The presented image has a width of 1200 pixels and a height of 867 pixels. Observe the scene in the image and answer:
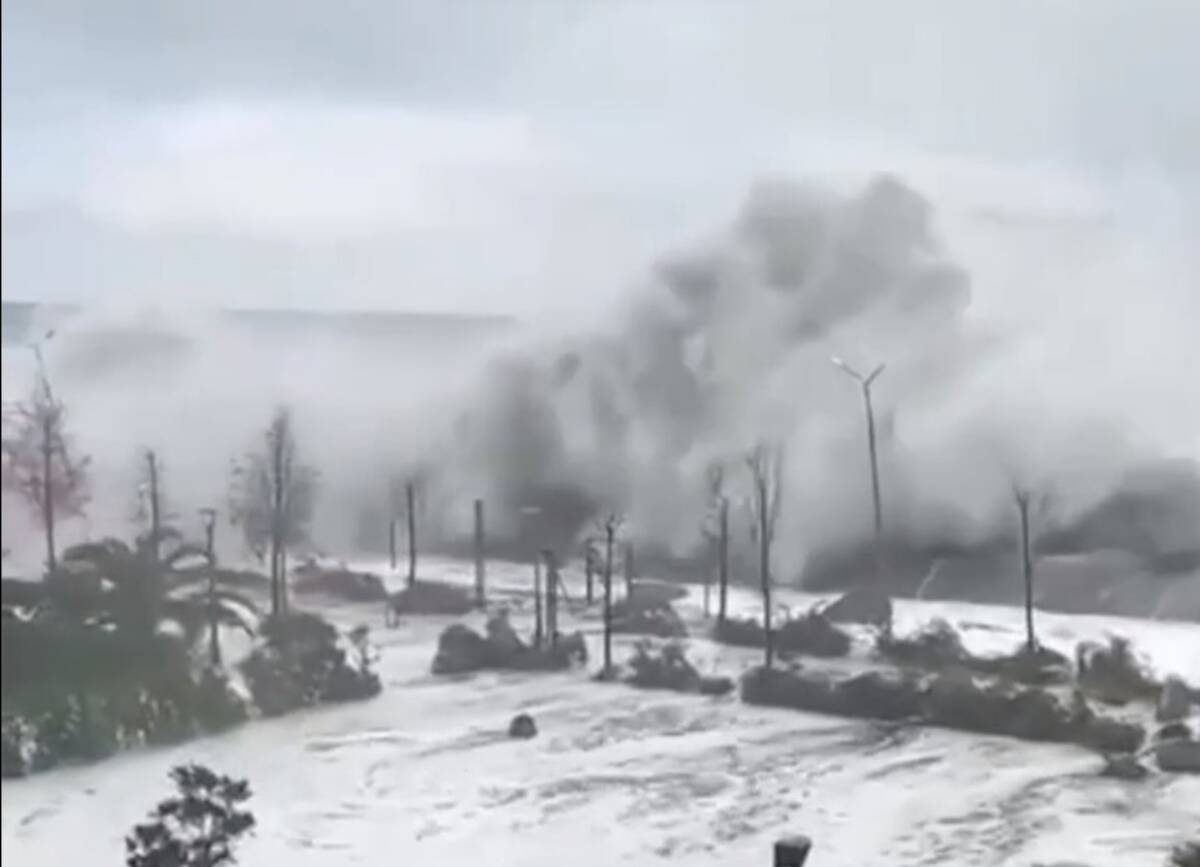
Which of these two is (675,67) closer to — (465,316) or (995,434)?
(465,316)

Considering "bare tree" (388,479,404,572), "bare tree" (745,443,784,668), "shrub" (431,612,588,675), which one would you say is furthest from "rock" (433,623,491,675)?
"bare tree" (745,443,784,668)

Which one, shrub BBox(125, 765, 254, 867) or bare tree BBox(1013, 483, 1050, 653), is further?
shrub BBox(125, 765, 254, 867)

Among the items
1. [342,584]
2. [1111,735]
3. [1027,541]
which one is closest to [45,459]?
[342,584]

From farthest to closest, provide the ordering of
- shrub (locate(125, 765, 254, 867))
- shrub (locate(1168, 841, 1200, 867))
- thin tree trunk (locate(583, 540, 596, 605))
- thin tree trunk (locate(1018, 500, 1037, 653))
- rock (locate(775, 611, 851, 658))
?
shrub (locate(125, 765, 254, 867)) < thin tree trunk (locate(583, 540, 596, 605)) < rock (locate(775, 611, 851, 658)) < thin tree trunk (locate(1018, 500, 1037, 653)) < shrub (locate(1168, 841, 1200, 867))

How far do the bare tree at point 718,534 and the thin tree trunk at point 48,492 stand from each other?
831mm

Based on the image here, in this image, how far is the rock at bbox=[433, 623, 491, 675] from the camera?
A: 6.87 ft

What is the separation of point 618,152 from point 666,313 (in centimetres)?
20

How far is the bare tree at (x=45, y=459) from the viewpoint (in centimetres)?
224

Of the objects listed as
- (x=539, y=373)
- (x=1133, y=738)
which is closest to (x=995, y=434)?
(x=1133, y=738)

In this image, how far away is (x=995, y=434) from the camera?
5.95 ft

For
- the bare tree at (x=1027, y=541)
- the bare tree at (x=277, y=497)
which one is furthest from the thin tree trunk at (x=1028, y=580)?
the bare tree at (x=277, y=497)

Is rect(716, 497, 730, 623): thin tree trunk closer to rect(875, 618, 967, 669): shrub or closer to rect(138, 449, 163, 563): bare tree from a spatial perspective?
rect(875, 618, 967, 669): shrub

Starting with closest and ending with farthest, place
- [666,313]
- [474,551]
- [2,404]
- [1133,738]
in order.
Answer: [1133,738] → [666,313] → [474,551] → [2,404]

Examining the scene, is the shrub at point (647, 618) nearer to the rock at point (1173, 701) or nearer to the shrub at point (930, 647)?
the shrub at point (930, 647)
